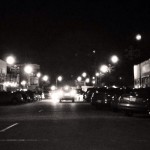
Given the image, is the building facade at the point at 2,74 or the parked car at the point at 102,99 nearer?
the parked car at the point at 102,99

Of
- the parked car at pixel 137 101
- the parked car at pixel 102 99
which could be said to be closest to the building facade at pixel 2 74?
the parked car at pixel 102 99

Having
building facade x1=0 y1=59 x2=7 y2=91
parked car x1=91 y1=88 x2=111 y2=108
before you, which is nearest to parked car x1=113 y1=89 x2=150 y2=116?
parked car x1=91 y1=88 x2=111 y2=108

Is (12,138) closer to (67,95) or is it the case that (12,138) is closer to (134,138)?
(134,138)

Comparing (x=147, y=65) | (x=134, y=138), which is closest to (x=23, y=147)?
(x=134, y=138)

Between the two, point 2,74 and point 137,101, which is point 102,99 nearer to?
point 137,101

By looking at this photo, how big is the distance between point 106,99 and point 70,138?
66.2ft

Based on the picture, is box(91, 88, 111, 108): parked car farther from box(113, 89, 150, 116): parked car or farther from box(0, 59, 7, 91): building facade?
box(0, 59, 7, 91): building facade

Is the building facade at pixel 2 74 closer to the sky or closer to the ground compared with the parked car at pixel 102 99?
closer to the sky

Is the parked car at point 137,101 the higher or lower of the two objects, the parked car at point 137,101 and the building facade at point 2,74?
the lower

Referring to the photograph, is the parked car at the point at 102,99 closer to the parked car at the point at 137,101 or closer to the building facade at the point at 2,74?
the parked car at the point at 137,101

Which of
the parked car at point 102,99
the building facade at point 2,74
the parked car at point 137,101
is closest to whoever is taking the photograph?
the parked car at point 137,101

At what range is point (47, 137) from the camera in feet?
46.6

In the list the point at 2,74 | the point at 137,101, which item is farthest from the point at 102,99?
the point at 2,74

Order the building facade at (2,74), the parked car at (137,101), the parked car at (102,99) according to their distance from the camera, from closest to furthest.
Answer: the parked car at (137,101)
the parked car at (102,99)
the building facade at (2,74)
